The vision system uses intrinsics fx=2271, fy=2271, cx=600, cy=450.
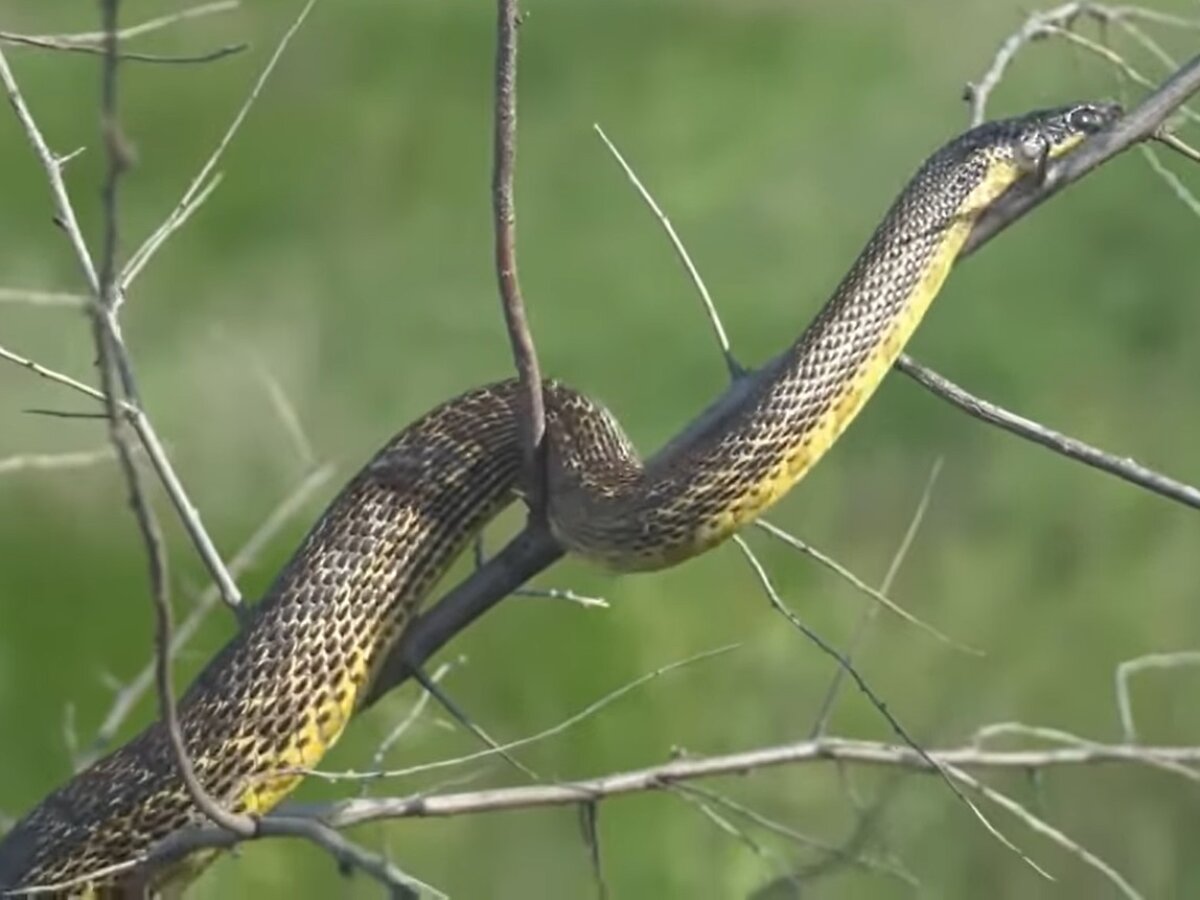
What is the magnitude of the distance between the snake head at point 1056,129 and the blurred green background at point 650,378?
196 millimetres

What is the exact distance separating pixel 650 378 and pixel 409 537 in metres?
6.88

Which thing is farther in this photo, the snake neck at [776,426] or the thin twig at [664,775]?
the snake neck at [776,426]

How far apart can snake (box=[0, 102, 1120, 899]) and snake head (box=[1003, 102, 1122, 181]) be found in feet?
1.15

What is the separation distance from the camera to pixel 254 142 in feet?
43.7

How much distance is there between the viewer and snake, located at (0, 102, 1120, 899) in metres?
3.37

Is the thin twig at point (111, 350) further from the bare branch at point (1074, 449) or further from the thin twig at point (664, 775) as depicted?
the bare branch at point (1074, 449)

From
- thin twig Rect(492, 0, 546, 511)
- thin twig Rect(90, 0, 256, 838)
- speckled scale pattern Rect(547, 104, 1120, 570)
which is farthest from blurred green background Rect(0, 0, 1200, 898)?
thin twig Rect(90, 0, 256, 838)

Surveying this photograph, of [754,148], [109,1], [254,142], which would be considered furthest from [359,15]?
[109,1]

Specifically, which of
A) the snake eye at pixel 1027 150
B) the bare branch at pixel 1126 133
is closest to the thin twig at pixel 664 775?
the bare branch at pixel 1126 133

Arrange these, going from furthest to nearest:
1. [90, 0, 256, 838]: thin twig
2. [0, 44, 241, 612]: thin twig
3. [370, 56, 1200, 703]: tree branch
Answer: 1. [370, 56, 1200, 703]: tree branch
2. [0, 44, 241, 612]: thin twig
3. [90, 0, 256, 838]: thin twig

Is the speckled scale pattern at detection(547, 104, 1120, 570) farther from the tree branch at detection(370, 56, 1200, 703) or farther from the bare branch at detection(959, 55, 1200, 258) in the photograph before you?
the bare branch at detection(959, 55, 1200, 258)

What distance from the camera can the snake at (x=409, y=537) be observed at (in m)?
3.37

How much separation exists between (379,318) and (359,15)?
4.21 metres

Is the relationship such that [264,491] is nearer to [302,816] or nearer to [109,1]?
[302,816]
